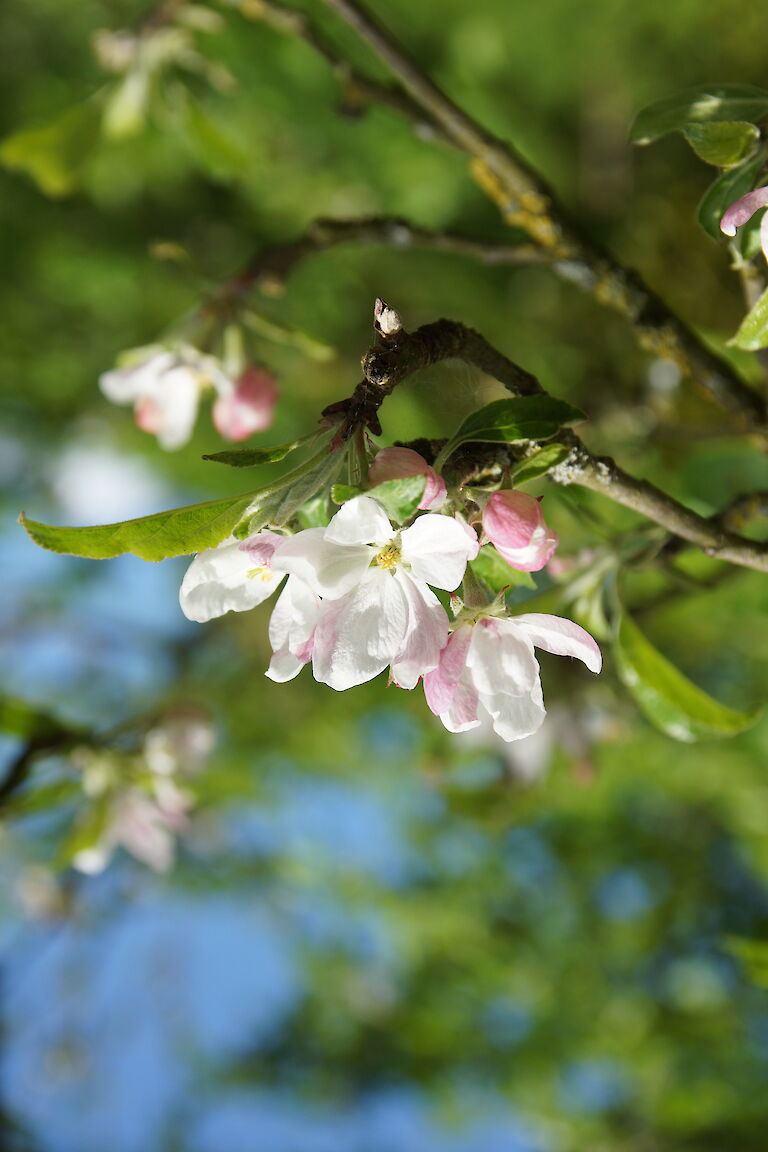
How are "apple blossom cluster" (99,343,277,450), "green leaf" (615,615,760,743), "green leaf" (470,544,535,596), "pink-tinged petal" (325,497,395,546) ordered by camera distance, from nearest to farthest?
"pink-tinged petal" (325,497,395,546), "green leaf" (470,544,535,596), "green leaf" (615,615,760,743), "apple blossom cluster" (99,343,277,450)

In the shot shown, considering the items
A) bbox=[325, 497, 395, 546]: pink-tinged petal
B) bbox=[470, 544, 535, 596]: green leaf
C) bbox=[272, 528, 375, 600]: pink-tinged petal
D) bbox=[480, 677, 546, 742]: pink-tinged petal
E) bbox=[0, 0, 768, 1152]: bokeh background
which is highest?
bbox=[325, 497, 395, 546]: pink-tinged petal

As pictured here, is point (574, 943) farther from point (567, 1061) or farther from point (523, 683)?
point (523, 683)

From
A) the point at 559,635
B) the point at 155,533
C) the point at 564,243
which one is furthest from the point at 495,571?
the point at 564,243

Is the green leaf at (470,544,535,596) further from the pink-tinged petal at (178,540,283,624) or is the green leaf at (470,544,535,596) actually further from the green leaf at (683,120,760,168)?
the green leaf at (683,120,760,168)

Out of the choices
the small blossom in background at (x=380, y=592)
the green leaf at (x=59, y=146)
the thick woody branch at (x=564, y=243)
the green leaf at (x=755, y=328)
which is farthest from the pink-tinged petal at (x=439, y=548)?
the green leaf at (x=59, y=146)

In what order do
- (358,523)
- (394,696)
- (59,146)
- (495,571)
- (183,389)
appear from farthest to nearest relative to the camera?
(394,696) < (59,146) < (183,389) < (495,571) < (358,523)

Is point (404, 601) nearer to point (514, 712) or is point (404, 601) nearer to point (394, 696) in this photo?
point (514, 712)

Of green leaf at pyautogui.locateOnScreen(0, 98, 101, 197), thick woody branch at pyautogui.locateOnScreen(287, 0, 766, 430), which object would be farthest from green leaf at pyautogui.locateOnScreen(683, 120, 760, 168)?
green leaf at pyautogui.locateOnScreen(0, 98, 101, 197)

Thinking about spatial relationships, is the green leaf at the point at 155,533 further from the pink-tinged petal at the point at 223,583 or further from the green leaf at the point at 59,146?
the green leaf at the point at 59,146
